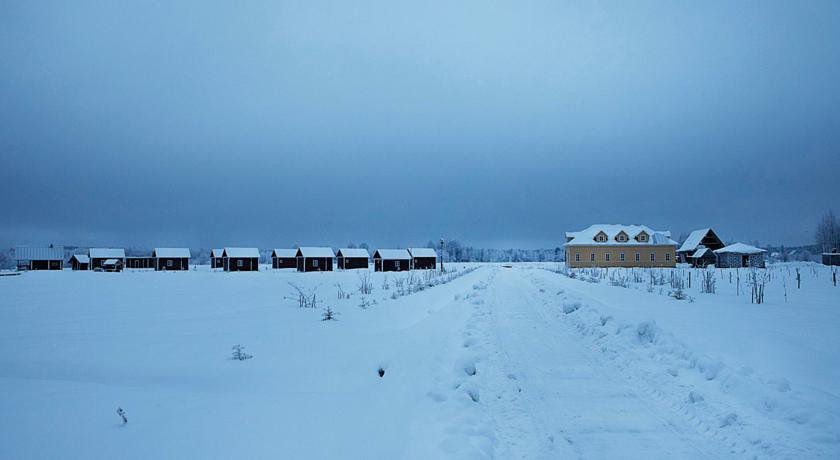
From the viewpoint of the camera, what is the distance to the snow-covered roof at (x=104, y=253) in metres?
75.9

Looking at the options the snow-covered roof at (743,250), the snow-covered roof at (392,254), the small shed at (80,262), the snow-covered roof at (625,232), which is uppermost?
the snow-covered roof at (625,232)

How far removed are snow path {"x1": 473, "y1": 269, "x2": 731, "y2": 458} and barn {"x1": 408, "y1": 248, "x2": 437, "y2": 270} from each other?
62.8m

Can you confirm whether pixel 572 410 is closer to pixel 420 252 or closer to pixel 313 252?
pixel 313 252

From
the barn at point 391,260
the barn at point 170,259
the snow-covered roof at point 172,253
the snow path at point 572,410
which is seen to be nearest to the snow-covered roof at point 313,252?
the barn at point 391,260

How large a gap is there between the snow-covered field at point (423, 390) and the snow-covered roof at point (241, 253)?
206 feet

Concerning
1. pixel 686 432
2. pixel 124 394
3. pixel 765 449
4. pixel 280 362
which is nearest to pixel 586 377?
pixel 686 432

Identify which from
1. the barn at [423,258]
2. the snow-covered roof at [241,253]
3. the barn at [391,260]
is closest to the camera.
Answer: the barn at [391,260]

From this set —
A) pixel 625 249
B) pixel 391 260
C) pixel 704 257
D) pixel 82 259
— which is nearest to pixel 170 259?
pixel 82 259

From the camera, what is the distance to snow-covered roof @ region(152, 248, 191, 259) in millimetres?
73938

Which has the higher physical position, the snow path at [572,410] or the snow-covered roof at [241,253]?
the snow-covered roof at [241,253]

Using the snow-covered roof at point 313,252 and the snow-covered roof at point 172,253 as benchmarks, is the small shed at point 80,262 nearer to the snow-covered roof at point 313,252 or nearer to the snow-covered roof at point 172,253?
the snow-covered roof at point 172,253

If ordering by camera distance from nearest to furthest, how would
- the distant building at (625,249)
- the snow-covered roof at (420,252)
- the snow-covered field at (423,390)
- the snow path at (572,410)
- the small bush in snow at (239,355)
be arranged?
the snow-covered field at (423,390)
the snow path at (572,410)
the small bush in snow at (239,355)
the distant building at (625,249)
the snow-covered roof at (420,252)

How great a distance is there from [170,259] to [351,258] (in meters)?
32.2

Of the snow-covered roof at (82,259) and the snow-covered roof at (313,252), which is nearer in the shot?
the snow-covered roof at (313,252)
